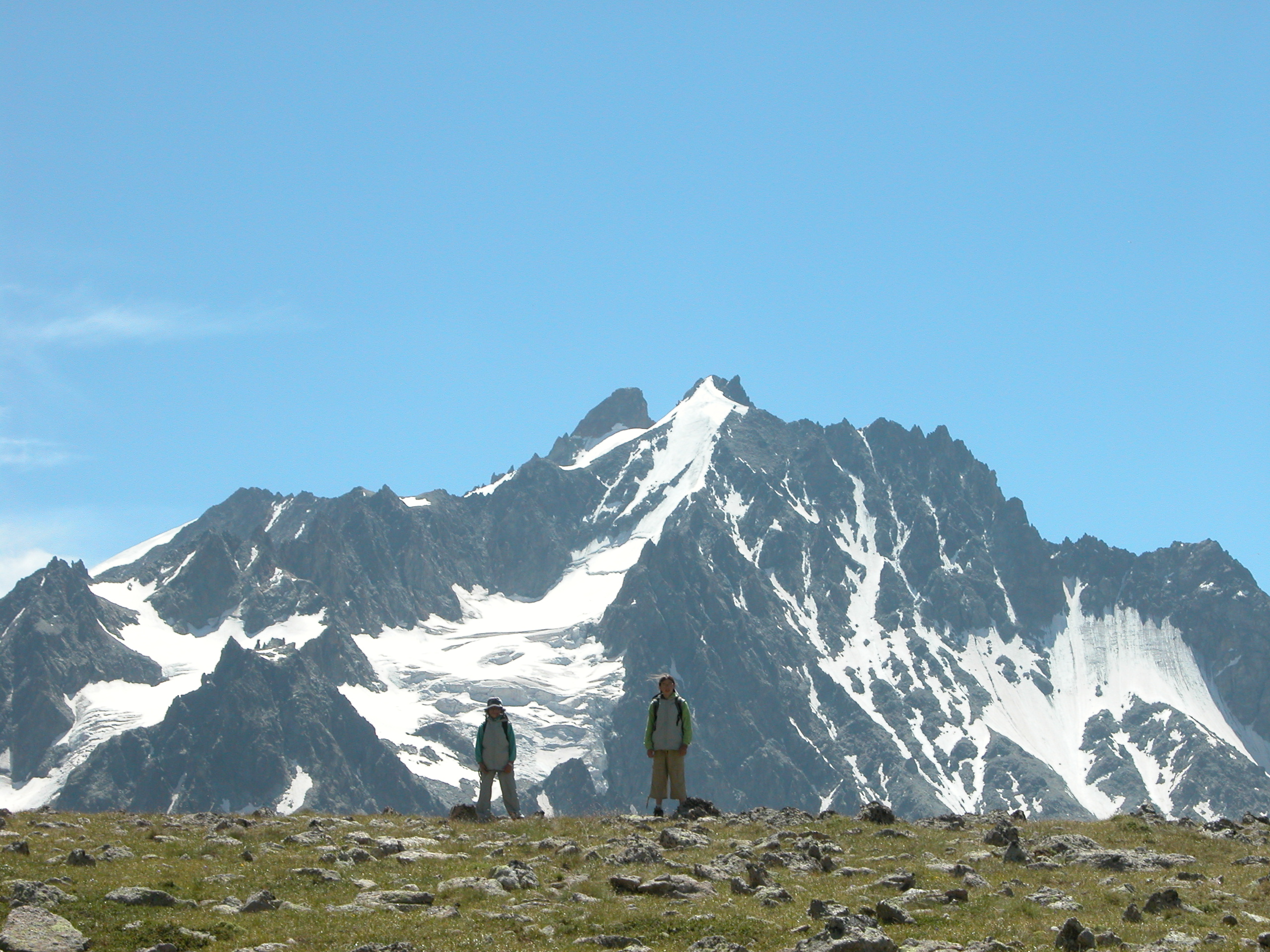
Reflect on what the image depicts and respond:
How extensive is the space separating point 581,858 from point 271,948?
8631 mm

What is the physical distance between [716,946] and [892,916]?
10.9ft

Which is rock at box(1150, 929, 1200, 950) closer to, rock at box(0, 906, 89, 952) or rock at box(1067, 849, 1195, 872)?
rock at box(1067, 849, 1195, 872)

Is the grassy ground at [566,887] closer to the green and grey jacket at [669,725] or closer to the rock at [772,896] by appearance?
the rock at [772,896]

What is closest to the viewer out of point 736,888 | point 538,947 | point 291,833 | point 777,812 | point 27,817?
point 538,947

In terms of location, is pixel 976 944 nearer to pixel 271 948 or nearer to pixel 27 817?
pixel 271 948

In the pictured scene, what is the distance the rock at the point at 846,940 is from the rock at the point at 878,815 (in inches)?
599

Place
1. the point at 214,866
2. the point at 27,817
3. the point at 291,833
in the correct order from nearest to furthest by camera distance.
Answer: the point at 214,866 → the point at 291,833 → the point at 27,817

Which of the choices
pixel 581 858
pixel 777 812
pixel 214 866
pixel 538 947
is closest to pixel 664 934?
pixel 538 947

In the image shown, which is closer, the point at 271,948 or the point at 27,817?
the point at 271,948

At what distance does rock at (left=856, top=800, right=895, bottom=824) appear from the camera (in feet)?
109

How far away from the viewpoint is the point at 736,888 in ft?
74.2

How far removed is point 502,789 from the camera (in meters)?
36.2

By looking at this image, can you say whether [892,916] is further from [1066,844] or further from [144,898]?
[144,898]

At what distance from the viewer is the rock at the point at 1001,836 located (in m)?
28.9
